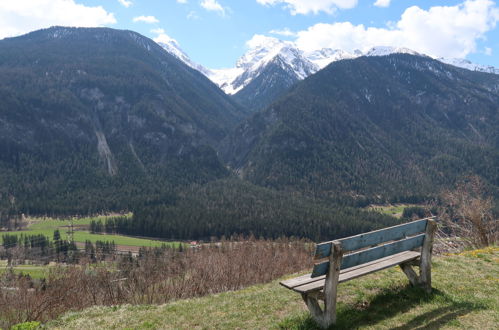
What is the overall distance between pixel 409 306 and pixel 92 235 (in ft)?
654

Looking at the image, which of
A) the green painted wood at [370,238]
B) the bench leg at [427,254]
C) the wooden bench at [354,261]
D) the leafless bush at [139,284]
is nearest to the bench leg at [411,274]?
the wooden bench at [354,261]

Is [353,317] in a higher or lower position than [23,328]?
higher

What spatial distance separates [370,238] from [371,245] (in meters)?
0.61

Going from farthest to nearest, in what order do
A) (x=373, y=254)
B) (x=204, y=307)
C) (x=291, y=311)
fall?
(x=204, y=307), (x=291, y=311), (x=373, y=254)

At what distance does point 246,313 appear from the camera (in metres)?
13.3

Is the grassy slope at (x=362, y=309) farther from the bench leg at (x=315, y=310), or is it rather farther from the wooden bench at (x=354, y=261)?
the wooden bench at (x=354, y=261)

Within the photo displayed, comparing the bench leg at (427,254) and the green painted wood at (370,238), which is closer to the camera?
the green painted wood at (370,238)

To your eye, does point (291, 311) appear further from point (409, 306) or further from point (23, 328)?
point (23, 328)

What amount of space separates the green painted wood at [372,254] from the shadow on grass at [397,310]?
1.85 m

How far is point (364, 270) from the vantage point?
37.1ft

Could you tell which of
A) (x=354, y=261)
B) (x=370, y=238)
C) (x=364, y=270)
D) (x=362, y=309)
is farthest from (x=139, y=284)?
(x=370, y=238)

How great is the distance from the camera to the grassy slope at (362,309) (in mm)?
11086

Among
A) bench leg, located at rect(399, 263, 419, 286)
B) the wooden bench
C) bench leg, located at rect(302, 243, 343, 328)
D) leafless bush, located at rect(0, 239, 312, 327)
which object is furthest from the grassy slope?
leafless bush, located at rect(0, 239, 312, 327)

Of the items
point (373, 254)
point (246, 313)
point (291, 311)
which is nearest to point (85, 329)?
point (246, 313)
